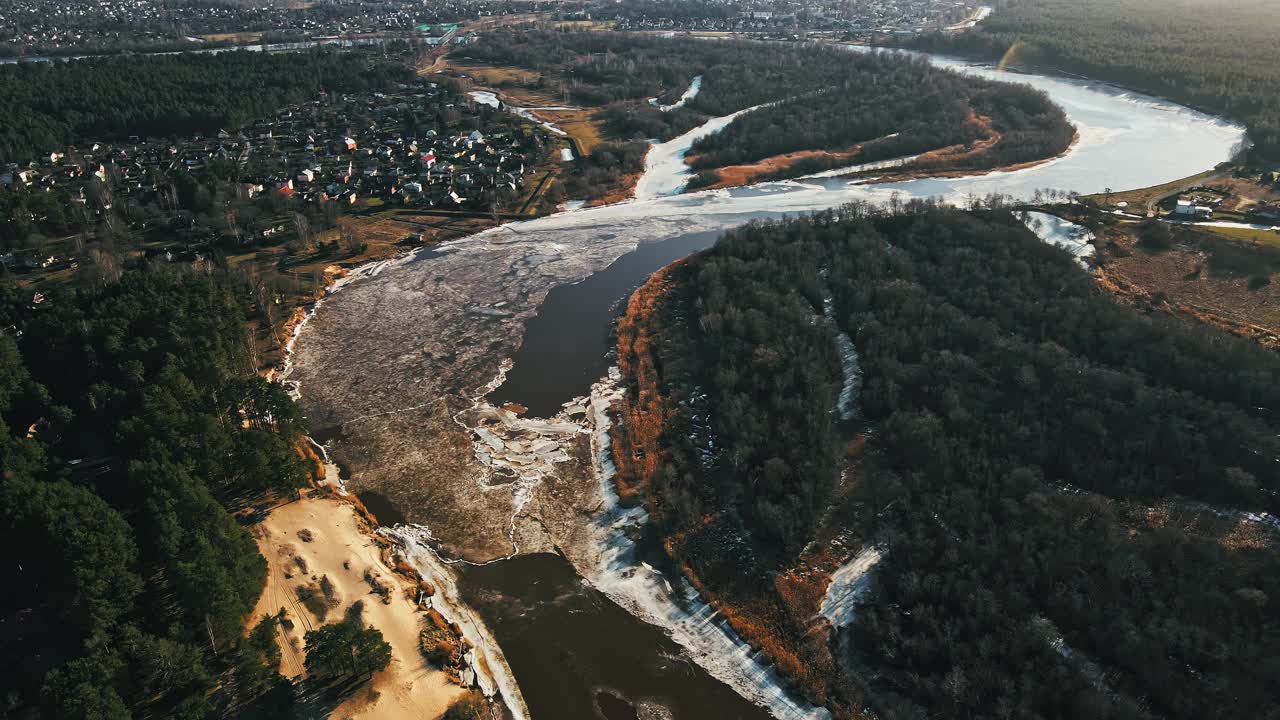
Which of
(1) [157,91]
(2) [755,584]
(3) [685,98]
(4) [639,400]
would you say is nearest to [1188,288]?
(4) [639,400]

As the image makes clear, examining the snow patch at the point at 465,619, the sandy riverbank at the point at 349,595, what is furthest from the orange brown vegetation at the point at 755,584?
the sandy riverbank at the point at 349,595

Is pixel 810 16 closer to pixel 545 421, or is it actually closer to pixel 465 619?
pixel 545 421

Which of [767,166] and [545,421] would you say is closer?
[545,421]

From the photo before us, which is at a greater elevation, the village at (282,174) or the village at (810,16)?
the village at (810,16)

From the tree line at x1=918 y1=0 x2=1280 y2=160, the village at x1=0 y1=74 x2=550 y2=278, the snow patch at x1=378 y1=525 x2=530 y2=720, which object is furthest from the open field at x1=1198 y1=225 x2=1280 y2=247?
the snow patch at x1=378 y1=525 x2=530 y2=720

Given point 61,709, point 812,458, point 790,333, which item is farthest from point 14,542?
point 790,333

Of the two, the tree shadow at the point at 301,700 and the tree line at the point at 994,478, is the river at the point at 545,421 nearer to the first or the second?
the tree line at the point at 994,478

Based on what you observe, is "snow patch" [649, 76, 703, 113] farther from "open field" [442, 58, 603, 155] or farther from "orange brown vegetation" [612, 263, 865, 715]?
"orange brown vegetation" [612, 263, 865, 715]
